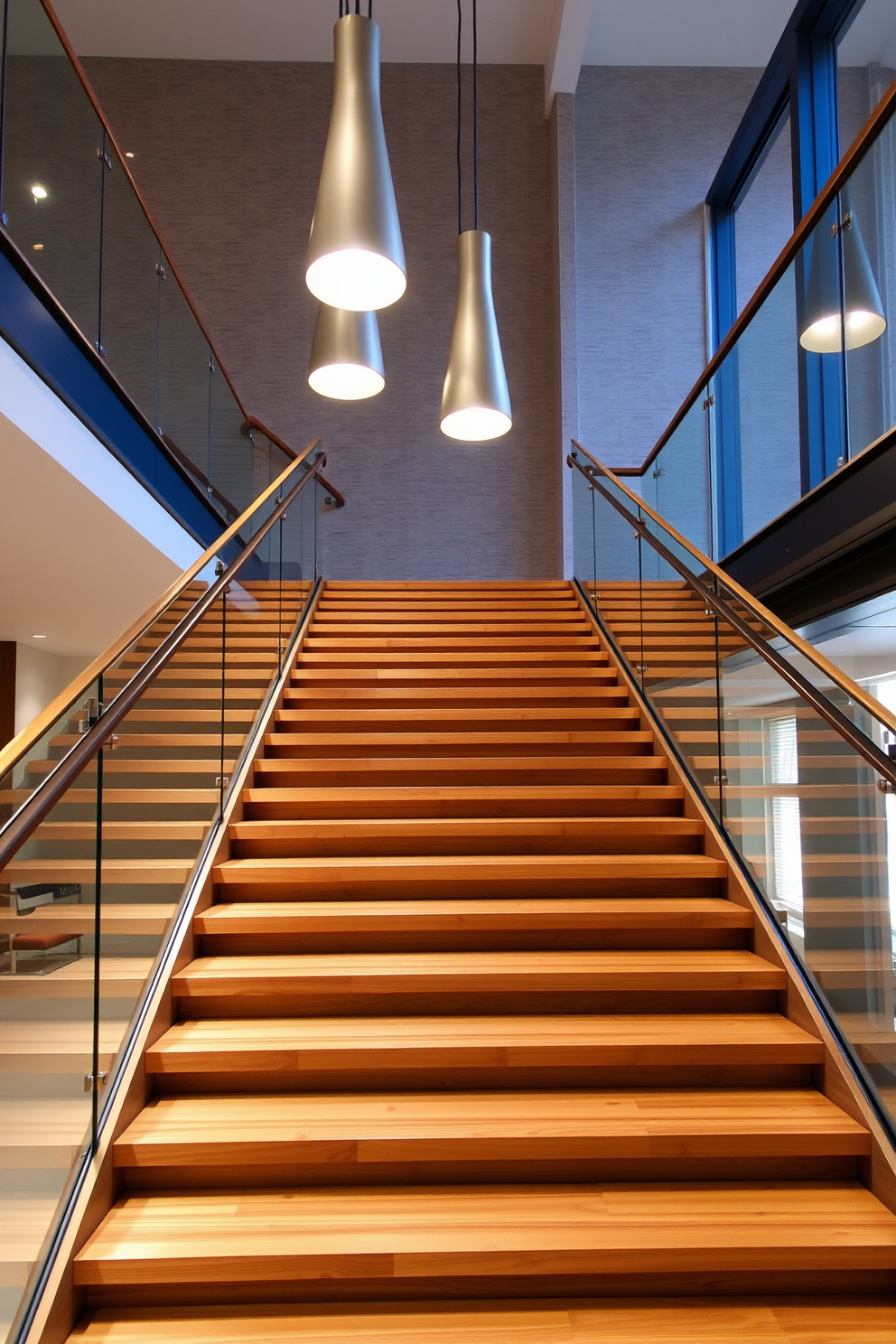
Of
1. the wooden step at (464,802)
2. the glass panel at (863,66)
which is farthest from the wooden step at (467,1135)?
the glass panel at (863,66)

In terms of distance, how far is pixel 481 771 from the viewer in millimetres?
4168

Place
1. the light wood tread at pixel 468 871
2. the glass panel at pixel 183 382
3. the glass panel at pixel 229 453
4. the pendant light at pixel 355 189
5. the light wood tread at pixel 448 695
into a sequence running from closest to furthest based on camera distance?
the pendant light at pixel 355 189
the light wood tread at pixel 468 871
the light wood tread at pixel 448 695
the glass panel at pixel 183 382
the glass panel at pixel 229 453

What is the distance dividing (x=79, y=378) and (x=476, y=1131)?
121 inches

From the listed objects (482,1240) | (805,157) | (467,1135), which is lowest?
(482,1240)

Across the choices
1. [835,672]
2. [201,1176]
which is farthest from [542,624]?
[201,1176]

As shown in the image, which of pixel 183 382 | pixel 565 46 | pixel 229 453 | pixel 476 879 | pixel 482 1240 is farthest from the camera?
pixel 565 46

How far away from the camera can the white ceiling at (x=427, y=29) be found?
8.79 m

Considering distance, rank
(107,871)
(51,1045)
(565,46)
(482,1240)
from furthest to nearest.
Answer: (565,46) < (107,871) < (482,1240) < (51,1045)

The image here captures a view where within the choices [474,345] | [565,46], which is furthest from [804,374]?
[565,46]

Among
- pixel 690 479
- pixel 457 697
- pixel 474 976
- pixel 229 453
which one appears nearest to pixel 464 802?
pixel 457 697

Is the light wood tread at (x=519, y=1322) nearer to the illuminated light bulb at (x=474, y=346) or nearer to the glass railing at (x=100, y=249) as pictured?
the illuminated light bulb at (x=474, y=346)

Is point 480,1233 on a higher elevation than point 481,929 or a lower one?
lower

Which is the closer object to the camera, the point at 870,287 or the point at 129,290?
the point at 870,287

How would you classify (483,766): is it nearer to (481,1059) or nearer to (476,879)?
(476,879)
